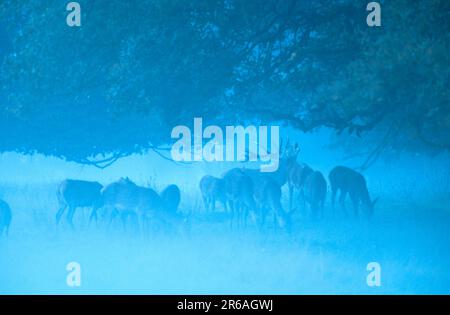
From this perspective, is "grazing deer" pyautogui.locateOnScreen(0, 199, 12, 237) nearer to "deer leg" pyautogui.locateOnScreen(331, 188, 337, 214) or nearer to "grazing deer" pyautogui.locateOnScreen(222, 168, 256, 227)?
"grazing deer" pyautogui.locateOnScreen(222, 168, 256, 227)

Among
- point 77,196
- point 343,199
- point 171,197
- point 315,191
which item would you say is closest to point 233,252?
point 171,197

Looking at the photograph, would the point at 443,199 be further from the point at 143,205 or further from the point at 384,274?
the point at 143,205

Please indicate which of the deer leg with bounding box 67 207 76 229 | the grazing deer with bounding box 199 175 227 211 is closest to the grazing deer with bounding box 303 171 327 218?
the grazing deer with bounding box 199 175 227 211

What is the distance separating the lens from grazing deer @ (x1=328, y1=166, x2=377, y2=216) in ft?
12.0

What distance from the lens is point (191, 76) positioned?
3.72 metres

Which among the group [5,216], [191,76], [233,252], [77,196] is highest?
[191,76]

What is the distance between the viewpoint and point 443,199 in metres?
3.67

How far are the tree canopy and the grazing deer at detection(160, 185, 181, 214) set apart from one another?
0.83ft

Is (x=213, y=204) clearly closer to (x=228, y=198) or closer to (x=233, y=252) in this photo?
(x=228, y=198)

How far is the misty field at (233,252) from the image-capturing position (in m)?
3.66

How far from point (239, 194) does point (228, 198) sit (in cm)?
6

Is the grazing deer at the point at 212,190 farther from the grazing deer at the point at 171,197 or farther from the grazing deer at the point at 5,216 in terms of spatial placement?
the grazing deer at the point at 5,216
